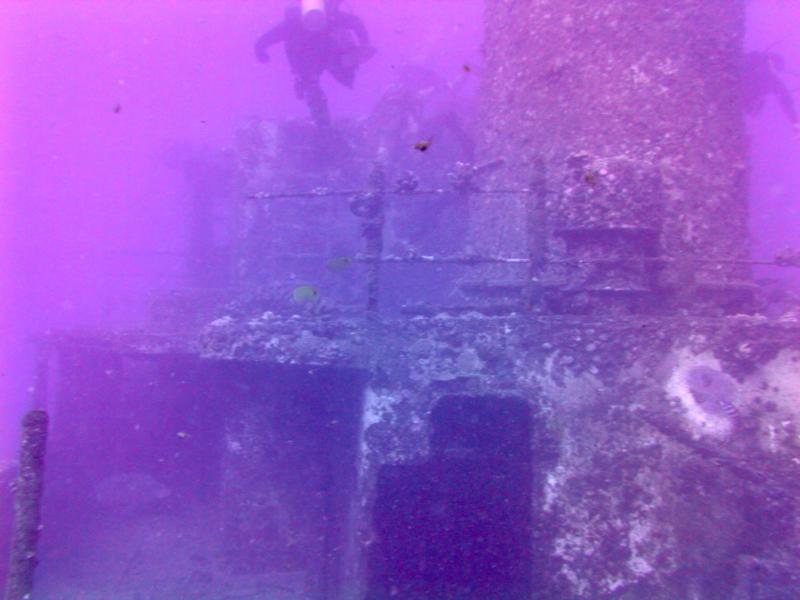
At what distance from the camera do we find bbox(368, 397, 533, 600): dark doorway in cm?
356

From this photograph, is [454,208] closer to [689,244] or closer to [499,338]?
[689,244]

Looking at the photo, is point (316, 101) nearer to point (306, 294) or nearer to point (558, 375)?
point (306, 294)

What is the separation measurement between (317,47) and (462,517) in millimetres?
8999

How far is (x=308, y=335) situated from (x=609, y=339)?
8.29 ft

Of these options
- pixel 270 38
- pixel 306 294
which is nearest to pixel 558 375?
pixel 306 294

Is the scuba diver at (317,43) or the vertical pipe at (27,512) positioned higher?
the scuba diver at (317,43)

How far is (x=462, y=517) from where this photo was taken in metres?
3.67

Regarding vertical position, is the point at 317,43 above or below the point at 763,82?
above

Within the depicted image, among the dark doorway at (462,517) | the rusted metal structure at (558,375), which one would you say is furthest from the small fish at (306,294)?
the dark doorway at (462,517)

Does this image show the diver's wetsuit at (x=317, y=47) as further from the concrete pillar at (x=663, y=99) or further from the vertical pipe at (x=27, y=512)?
the vertical pipe at (x=27, y=512)

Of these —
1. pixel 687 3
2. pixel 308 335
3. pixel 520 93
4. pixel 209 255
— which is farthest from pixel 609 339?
pixel 209 255

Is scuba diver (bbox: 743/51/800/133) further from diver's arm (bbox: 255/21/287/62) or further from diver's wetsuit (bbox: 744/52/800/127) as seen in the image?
diver's arm (bbox: 255/21/287/62)

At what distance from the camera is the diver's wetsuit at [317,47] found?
9.78 meters

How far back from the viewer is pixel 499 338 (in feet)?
13.8
